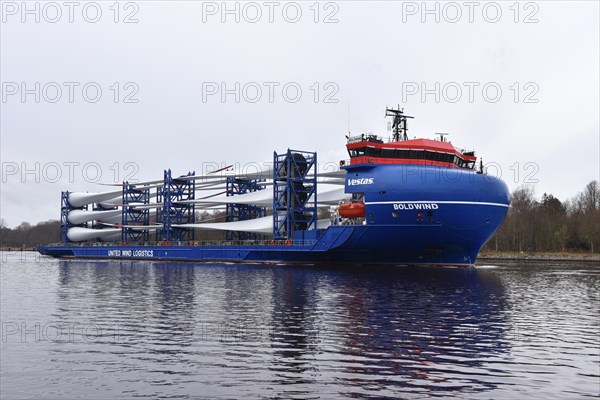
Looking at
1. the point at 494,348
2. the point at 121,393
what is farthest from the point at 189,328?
the point at 494,348

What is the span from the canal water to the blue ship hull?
76.0ft

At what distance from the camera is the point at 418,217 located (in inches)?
2505

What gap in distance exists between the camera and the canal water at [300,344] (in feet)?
54.1

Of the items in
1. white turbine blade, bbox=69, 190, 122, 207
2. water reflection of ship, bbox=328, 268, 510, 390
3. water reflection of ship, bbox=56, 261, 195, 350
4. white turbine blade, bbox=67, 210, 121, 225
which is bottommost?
water reflection of ship, bbox=328, 268, 510, 390

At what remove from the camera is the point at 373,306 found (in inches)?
1305

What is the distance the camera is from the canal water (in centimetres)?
1648

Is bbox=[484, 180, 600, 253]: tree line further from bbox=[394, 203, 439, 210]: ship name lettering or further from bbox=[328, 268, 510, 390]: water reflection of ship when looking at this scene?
bbox=[328, 268, 510, 390]: water reflection of ship

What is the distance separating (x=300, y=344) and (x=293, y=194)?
185 feet

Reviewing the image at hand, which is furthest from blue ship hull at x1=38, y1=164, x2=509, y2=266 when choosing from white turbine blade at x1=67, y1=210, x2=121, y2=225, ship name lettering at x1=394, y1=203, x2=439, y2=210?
white turbine blade at x1=67, y1=210, x2=121, y2=225

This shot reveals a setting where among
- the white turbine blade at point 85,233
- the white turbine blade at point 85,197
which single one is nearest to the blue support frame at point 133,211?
the white turbine blade at point 85,233

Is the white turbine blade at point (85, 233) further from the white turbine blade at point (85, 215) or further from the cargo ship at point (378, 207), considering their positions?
the cargo ship at point (378, 207)

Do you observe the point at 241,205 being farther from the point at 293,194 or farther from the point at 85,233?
the point at 85,233

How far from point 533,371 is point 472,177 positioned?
160ft

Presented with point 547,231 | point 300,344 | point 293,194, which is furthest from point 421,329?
point 547,231
